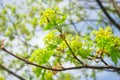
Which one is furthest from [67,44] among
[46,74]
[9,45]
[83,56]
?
[9,45]

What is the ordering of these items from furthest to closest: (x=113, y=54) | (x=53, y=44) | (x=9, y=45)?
(x=9, y=45) < (x=53, y=44) < (x=113, y=54)

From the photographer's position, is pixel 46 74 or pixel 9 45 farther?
pixel 9 45

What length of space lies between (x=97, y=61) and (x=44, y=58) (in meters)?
0.42

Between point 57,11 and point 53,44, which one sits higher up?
point 57,11

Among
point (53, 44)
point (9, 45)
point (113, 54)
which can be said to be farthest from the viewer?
point (9, 45)

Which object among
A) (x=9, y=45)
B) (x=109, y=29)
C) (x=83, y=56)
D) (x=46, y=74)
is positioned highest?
(x=109, y=29)

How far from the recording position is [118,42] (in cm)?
279

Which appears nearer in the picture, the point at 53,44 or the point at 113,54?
the point at 113,54

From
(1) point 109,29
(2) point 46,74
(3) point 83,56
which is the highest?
(1) point 109,29

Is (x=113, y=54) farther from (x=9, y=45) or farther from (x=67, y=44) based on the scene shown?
(x=9, y=45)

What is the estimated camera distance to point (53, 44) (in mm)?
2922

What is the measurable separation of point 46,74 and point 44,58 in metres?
0.17

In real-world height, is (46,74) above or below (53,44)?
below

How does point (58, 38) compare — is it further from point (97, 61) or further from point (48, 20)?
point (97, 61)
